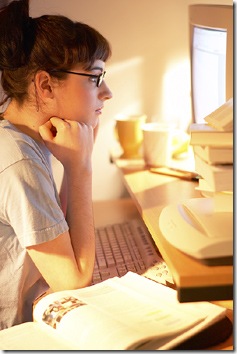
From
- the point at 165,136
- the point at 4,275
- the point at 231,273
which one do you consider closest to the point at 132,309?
the point at 231,273

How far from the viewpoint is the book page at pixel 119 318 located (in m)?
0.90

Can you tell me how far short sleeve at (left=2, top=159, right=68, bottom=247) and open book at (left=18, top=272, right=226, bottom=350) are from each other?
122mm

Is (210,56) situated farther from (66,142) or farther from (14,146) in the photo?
(14,146)

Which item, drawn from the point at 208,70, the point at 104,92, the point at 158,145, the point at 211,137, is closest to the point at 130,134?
the point at 158,145

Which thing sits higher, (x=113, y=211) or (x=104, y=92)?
(x=104, y=92)

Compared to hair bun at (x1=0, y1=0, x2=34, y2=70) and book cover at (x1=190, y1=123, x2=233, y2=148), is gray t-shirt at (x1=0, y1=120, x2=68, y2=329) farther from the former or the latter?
book cover at (x1=190, y1=123, x2=233, y2=148)

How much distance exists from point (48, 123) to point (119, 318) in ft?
1.74

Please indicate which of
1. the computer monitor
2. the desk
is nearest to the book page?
the computer monitor

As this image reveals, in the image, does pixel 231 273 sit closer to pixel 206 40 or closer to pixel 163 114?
pixel 206 40

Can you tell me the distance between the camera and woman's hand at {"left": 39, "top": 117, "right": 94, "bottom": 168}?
1.32m

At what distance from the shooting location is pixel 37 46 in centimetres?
128

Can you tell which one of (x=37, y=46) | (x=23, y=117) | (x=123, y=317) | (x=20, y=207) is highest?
(x=37, y=46)

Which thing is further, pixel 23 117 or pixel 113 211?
pixel 113 211

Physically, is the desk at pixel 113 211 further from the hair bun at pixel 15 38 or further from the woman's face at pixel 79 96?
the hair bun at pixel 15 38
